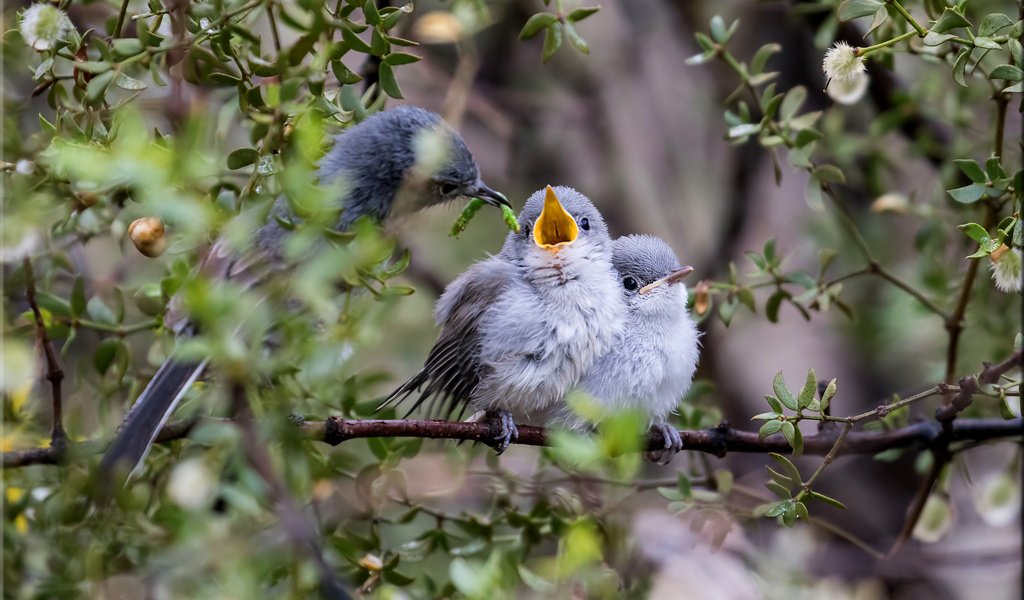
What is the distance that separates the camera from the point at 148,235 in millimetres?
1673

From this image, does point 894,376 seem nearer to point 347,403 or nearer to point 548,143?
point 548,143

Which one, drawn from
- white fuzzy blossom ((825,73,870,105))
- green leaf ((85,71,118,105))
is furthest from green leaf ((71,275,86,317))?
white fuzzy blossom ((825,73,870,105))

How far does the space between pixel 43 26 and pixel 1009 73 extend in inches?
56.2

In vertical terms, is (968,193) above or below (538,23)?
below

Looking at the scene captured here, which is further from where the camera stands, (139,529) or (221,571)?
(139,529)

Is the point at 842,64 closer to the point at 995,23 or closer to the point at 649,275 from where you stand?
the point at 995,23

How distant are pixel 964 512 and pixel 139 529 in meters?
2.99

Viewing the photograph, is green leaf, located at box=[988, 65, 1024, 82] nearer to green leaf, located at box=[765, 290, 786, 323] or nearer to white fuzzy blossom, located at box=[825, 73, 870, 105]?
white fuzzy blossom, located at box=[825, 73, 870, 105]

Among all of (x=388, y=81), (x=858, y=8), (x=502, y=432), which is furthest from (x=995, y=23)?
(x=502, y=432)

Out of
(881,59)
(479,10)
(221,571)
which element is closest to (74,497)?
(221,571)

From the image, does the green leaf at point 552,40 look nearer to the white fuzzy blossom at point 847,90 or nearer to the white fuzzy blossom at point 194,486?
the white fuzzy blossom at point 847,90

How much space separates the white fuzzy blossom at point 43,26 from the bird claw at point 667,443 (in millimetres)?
1247

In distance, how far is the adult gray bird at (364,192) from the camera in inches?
62.6

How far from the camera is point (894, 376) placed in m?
3.83
